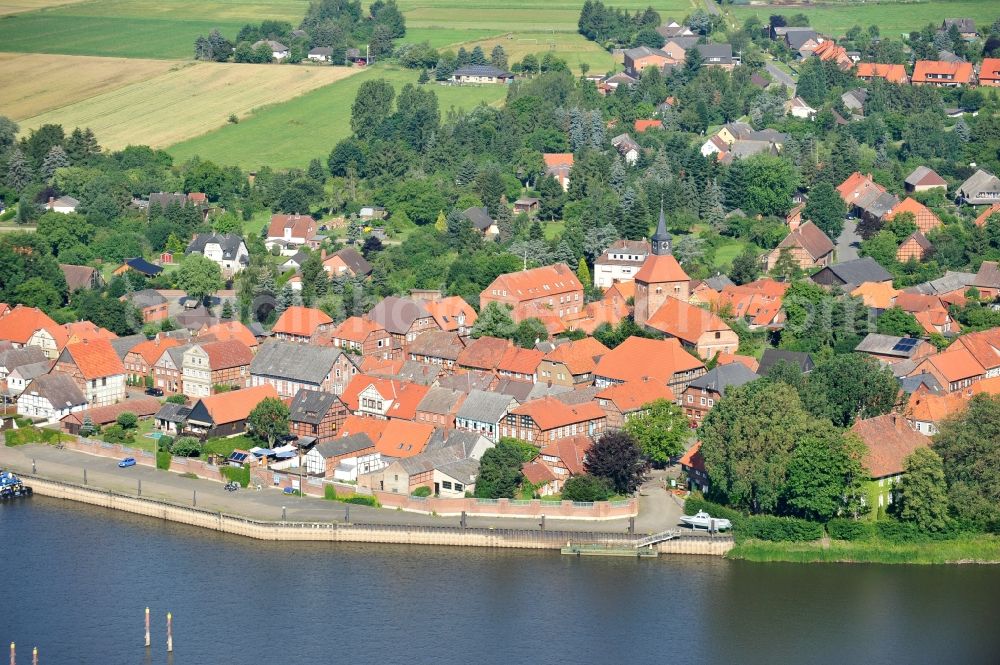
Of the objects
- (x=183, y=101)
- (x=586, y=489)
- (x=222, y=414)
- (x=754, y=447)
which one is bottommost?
(x=586, y=489)

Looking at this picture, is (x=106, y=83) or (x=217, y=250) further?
(x=106, y=83)

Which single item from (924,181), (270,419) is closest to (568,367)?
(270,419)

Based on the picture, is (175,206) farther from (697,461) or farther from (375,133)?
(697,461)

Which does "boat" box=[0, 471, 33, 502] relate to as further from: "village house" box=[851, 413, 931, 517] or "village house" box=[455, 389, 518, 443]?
"village house" box=[851, 413, 931, 517]

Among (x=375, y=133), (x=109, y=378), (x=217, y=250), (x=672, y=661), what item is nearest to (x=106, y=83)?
(x=375, y=133)

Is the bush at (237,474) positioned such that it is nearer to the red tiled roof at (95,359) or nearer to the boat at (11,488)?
the boat at (11,488)

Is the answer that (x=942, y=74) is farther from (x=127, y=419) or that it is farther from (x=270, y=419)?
(x=127, y=419)
